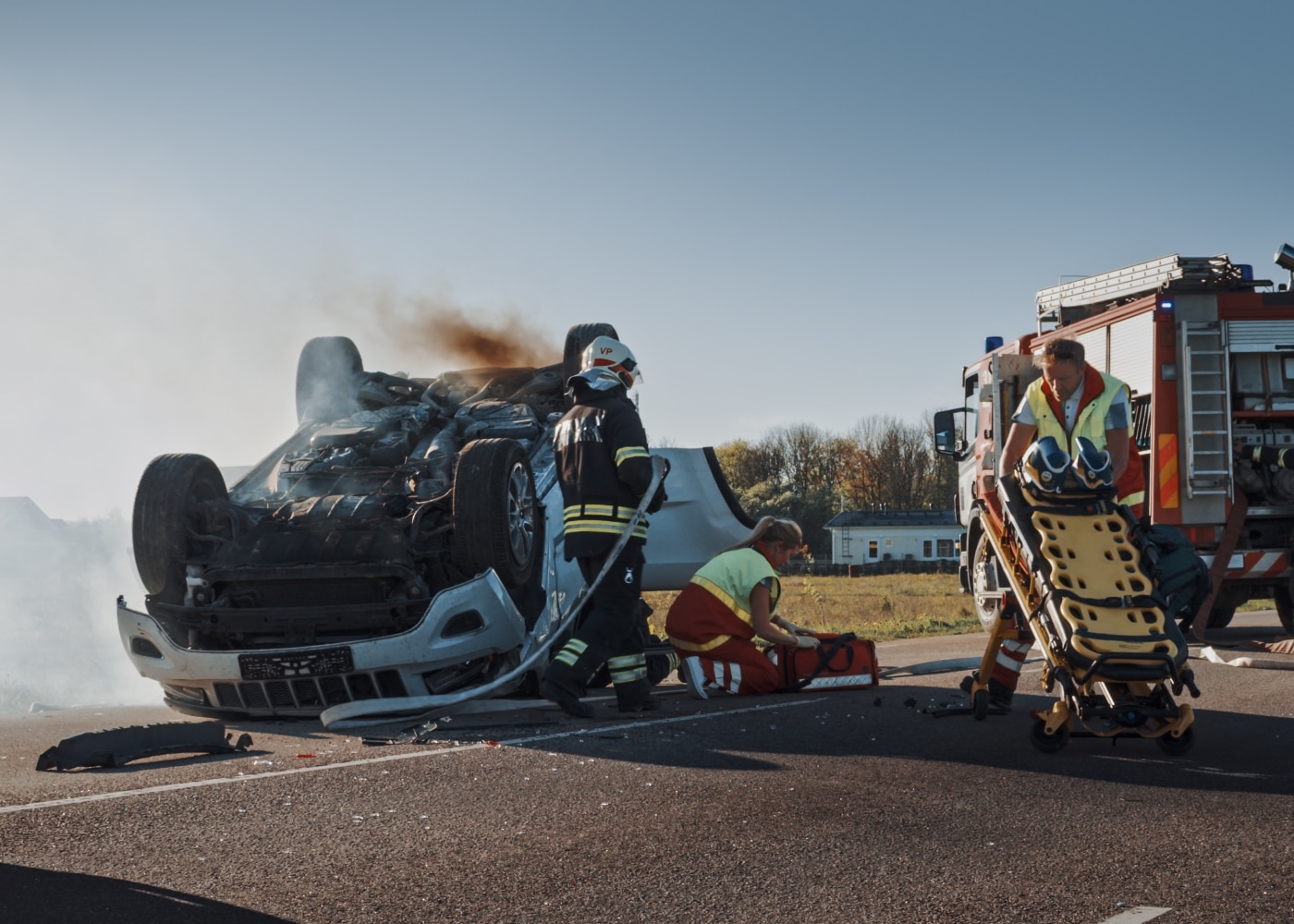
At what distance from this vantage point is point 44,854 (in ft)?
11.5

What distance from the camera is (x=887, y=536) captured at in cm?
6956

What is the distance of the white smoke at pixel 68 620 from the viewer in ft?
32.2

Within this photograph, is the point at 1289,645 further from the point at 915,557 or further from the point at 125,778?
the point at 915,557

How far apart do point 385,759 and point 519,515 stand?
7.47 feet

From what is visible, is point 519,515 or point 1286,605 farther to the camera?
point 1286,605

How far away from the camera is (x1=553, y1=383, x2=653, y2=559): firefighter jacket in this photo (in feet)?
22.5

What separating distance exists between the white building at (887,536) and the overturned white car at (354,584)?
205ft

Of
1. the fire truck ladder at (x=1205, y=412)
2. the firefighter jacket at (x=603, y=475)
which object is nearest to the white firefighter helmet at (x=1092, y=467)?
the firefighter jacket at (x=603, y=475)

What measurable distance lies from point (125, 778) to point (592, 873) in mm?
2316

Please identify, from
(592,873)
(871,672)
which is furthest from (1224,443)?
(592,873)

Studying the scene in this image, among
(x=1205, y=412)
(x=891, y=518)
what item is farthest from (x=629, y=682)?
(x=891, y=518)

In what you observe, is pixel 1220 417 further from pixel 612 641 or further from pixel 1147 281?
pixel 612 641

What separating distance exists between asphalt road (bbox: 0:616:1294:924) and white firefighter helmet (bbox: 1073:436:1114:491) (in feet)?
3.72

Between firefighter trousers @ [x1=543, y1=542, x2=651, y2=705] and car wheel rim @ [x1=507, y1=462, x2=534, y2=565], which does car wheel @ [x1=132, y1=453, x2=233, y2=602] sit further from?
firefighter trousers @ [x1=543, y1=542, x2=651, y2=705]
